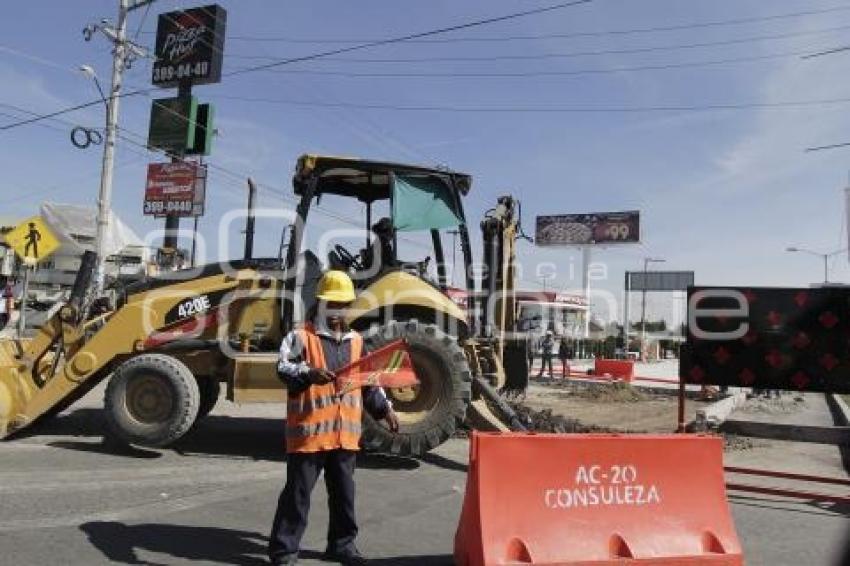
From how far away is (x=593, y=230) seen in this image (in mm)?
68750

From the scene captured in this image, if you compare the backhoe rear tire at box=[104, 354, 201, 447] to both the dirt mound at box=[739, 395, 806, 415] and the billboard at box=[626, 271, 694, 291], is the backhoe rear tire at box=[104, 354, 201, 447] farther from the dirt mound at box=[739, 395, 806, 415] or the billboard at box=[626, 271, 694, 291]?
the billboard at box=[626, 271, 694, 291]

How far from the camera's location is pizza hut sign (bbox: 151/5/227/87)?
42.8m

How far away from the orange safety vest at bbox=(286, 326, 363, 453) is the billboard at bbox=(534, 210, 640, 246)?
6277 cm

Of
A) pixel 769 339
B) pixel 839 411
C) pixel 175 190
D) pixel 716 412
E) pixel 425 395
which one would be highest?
pixel 175 190

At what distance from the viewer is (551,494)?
216 inches

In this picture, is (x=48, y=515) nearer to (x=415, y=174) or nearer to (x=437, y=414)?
(x=437, y=414)

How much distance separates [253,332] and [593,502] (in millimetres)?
5153

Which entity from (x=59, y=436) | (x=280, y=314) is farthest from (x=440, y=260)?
(x=59, y=436)

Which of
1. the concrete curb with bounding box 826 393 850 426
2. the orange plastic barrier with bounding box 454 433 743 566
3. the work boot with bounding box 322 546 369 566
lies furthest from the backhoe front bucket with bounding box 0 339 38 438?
the concrete curb with bounding box 826 393 850 426

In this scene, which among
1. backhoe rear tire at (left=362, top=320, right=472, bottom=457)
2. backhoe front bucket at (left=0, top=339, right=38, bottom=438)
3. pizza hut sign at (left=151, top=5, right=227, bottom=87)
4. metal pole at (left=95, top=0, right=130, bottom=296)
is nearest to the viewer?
backhoe rear tire at (left=362, top=320, right=472, bottom=457)

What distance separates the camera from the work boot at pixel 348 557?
555 centimetres

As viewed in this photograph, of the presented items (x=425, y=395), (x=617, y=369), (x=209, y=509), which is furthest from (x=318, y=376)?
(x=617, y=369)

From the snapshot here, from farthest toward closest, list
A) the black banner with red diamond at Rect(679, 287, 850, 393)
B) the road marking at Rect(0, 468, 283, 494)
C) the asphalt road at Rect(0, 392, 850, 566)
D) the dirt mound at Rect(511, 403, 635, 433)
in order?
the dirt mound at Rect(511, 403, 635, 433)
the black banner with red diamond at Rect(679, 287, 850, 393)
the road marking at Rect(0, 468, 283, 494)
the asphalt road at Rect(0, 392, 850, 566)

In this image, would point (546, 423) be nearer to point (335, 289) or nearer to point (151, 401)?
point (151, 401)
